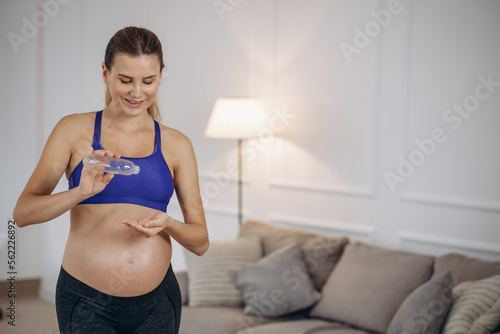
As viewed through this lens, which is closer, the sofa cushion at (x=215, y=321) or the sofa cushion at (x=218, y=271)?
the sofa cushion at (x=215, y=321)

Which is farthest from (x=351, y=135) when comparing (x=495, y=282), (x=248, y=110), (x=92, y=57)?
(x=92, y=57)

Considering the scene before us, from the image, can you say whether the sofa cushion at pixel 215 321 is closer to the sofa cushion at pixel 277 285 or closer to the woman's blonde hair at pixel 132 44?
the sofa cushion at pixel 277 285

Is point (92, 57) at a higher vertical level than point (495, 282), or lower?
higher

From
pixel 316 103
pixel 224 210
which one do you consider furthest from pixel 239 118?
pixel 224 210

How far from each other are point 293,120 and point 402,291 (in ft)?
4.42

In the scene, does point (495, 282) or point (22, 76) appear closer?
point (495, 282)

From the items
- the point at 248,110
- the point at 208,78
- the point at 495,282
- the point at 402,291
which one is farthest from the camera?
the point at 208,78

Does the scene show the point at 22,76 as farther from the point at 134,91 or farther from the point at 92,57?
the point at 134,91

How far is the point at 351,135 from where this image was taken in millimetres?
3494

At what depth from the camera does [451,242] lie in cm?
311

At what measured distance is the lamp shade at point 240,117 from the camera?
11.7 ft

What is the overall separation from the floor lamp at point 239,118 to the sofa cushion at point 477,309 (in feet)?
5.08

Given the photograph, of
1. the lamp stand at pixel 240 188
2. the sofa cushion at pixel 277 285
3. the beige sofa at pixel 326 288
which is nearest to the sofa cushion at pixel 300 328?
the beige sofa at pixel 326 288

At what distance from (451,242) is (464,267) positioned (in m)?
0.35
